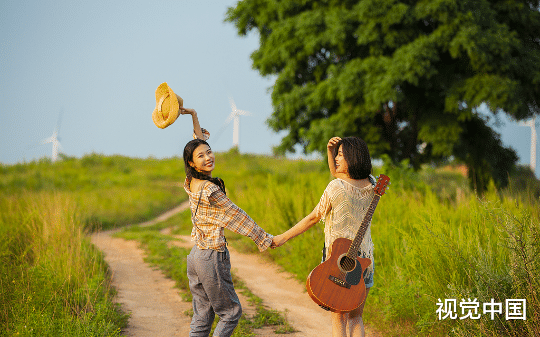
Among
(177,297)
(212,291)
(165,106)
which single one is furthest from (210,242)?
(177,297)

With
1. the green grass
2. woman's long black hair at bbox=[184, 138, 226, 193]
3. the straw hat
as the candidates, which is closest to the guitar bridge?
woman's long black hair at bbox=[184, 138, 226, 193]

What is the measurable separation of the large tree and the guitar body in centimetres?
969

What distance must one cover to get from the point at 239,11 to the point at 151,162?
20.4m

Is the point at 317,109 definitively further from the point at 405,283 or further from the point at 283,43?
the point at 405,283

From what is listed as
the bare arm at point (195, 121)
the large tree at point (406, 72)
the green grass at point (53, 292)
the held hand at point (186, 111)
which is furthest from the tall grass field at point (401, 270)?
the large tree at point (406, 72)

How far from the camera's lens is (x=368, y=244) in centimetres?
318

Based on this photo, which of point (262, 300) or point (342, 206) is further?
point (262, 300)

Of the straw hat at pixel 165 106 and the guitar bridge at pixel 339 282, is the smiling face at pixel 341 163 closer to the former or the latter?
the guitar bridge at pixel 339 282

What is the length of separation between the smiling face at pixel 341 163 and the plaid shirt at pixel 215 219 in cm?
78

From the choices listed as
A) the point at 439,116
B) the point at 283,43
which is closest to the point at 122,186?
the point at 283,43

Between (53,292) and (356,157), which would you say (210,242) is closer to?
(356,157)

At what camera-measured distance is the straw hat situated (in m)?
3.41

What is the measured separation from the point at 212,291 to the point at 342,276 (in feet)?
3.04

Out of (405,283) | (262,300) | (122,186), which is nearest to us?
(405,283)
